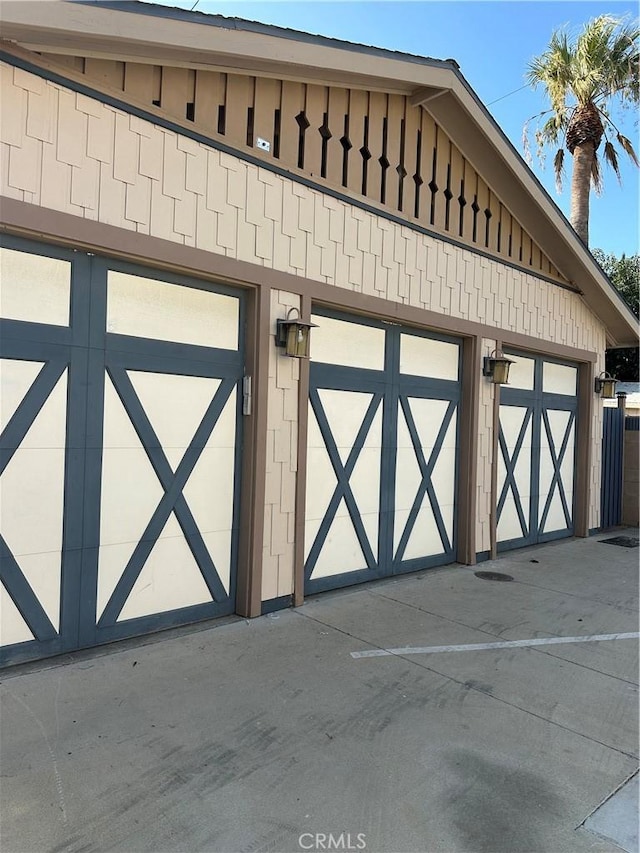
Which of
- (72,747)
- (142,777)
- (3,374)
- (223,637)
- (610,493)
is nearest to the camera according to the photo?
(142,777)

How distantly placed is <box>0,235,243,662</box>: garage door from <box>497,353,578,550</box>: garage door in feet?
13.8

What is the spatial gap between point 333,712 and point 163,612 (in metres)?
1.62

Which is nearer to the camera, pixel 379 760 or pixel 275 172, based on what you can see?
pixel 379 760

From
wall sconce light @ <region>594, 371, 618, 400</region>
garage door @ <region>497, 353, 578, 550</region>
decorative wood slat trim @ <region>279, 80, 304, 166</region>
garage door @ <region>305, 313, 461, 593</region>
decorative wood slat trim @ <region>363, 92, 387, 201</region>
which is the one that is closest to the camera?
decorative wood slat trim @ <region>279, 80, 304, 166</region>

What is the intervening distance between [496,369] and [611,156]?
1011 centimetres

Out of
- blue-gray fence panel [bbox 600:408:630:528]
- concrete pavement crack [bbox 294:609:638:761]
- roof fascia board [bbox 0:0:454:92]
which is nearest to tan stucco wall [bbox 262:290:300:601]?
concrete pavement crack [bbox 294:609:638:761]

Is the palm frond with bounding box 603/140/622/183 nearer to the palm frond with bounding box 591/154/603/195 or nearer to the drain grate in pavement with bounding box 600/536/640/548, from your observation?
the palm frond with bounding box 591/154/603/195

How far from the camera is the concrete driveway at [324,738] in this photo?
2.37m

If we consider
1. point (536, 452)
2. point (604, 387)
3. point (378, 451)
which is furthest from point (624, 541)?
point (378, 451)

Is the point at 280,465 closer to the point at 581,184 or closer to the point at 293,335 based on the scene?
the point at 293,335

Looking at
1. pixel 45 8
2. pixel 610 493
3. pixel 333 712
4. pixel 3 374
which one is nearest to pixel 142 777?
pixel 333 712

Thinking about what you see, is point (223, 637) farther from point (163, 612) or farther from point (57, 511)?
point (57, 511)

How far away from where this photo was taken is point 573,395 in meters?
8.95

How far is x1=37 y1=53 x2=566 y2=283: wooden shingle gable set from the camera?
4215mm
